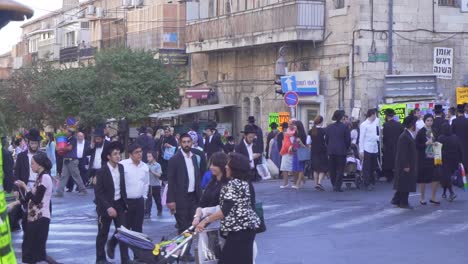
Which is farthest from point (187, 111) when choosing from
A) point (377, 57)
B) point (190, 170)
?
point (190, 170)

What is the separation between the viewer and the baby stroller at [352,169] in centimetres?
2134

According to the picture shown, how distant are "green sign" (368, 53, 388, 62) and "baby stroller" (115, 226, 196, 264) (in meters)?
20.2

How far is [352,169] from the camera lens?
2144cm

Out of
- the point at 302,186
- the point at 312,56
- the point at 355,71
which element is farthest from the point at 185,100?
the point at 302,186

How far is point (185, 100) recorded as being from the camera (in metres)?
44.9

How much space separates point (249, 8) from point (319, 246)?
25.4 meters

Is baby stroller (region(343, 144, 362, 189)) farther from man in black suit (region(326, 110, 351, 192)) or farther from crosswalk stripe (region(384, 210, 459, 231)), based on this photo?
crosswalk stripe (region(384, 210, 459, 231))

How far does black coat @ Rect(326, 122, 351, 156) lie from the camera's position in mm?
20844

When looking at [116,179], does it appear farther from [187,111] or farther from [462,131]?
[187,111]

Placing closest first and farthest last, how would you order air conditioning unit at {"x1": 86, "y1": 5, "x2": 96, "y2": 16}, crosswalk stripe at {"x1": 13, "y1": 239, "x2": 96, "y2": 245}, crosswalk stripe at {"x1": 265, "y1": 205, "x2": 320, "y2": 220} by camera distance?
crosswalk stripe at {"x1": 13, "y1": 239, "x2": 96, "y2": 245}, crosswalk stripe at {"x1": 265, "y1": 205, "x2": 320, "y2": 220}, air conditioning unit at {"x1": 86, "y1": 5, "x2": 96, "y2": 16}

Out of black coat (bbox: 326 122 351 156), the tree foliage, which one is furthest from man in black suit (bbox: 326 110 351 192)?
the tree foliage

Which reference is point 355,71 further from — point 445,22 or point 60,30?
point 60,30

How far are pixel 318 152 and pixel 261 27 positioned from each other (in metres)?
14.1

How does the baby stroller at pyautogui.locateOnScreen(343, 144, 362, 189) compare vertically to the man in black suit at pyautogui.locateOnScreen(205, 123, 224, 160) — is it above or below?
below
